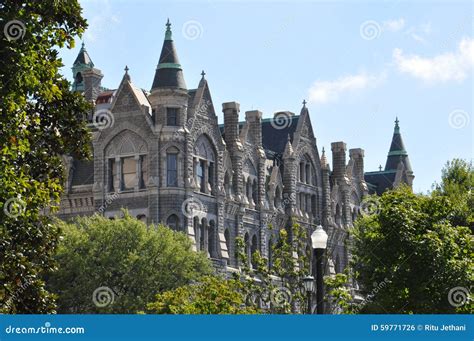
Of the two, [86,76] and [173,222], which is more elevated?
[86,76]

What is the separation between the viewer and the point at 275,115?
93.4 metres

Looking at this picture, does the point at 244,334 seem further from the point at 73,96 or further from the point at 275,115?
the point at 275,115

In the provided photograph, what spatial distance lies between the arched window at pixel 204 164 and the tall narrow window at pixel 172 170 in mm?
1900

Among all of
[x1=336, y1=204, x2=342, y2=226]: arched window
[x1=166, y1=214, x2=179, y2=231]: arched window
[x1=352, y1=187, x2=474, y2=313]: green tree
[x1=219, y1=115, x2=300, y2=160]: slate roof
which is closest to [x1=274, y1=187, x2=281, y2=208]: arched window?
[x1=219, y1=115, x2=300, y2=160]: slate roof

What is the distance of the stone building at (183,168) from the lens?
7325 centimetres

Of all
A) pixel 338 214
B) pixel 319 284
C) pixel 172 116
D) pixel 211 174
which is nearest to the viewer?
pixel 319 284

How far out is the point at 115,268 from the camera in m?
62.0

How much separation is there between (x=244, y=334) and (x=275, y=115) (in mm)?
73849

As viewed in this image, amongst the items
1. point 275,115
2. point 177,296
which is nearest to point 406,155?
point 275,115

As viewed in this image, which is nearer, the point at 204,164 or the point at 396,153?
the point at 204,164

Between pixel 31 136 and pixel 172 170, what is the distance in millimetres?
44115

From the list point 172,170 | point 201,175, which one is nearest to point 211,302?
point 172,170

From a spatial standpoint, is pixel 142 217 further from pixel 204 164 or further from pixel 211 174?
pixel 211 174

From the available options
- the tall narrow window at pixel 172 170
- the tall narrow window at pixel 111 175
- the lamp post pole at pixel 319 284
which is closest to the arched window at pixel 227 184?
the tall narrow window at pixel 172 170
